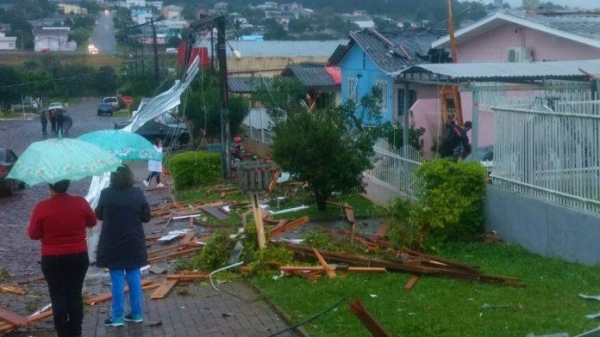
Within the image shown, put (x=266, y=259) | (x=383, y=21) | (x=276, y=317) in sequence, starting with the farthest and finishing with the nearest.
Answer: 1. (x=383, y=21)
2. (x=266, y=259)
3. (x=276, y=317)

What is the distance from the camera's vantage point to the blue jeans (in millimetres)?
8930

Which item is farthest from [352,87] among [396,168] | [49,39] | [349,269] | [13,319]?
[49,39]

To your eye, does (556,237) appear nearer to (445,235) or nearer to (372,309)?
(445,235)

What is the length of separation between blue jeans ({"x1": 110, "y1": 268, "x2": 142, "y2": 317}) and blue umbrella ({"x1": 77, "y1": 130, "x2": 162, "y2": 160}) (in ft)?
4.69

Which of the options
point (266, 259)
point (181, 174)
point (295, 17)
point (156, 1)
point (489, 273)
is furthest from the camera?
point (156, 1)

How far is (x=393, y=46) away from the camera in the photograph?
34.2 meters

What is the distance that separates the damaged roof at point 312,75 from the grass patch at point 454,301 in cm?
3042

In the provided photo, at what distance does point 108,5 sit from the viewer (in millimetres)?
102562

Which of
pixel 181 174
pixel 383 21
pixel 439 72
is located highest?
pixel 383 21

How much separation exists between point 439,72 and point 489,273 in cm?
543

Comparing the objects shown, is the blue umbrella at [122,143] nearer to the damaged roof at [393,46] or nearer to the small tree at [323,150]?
the small tree at [323,150]

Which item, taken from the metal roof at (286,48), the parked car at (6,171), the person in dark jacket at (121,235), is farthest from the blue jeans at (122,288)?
the metal roof at (286,48)

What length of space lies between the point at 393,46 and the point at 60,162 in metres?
27.1

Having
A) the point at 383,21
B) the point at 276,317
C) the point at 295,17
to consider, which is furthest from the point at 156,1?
the point at 276,317
